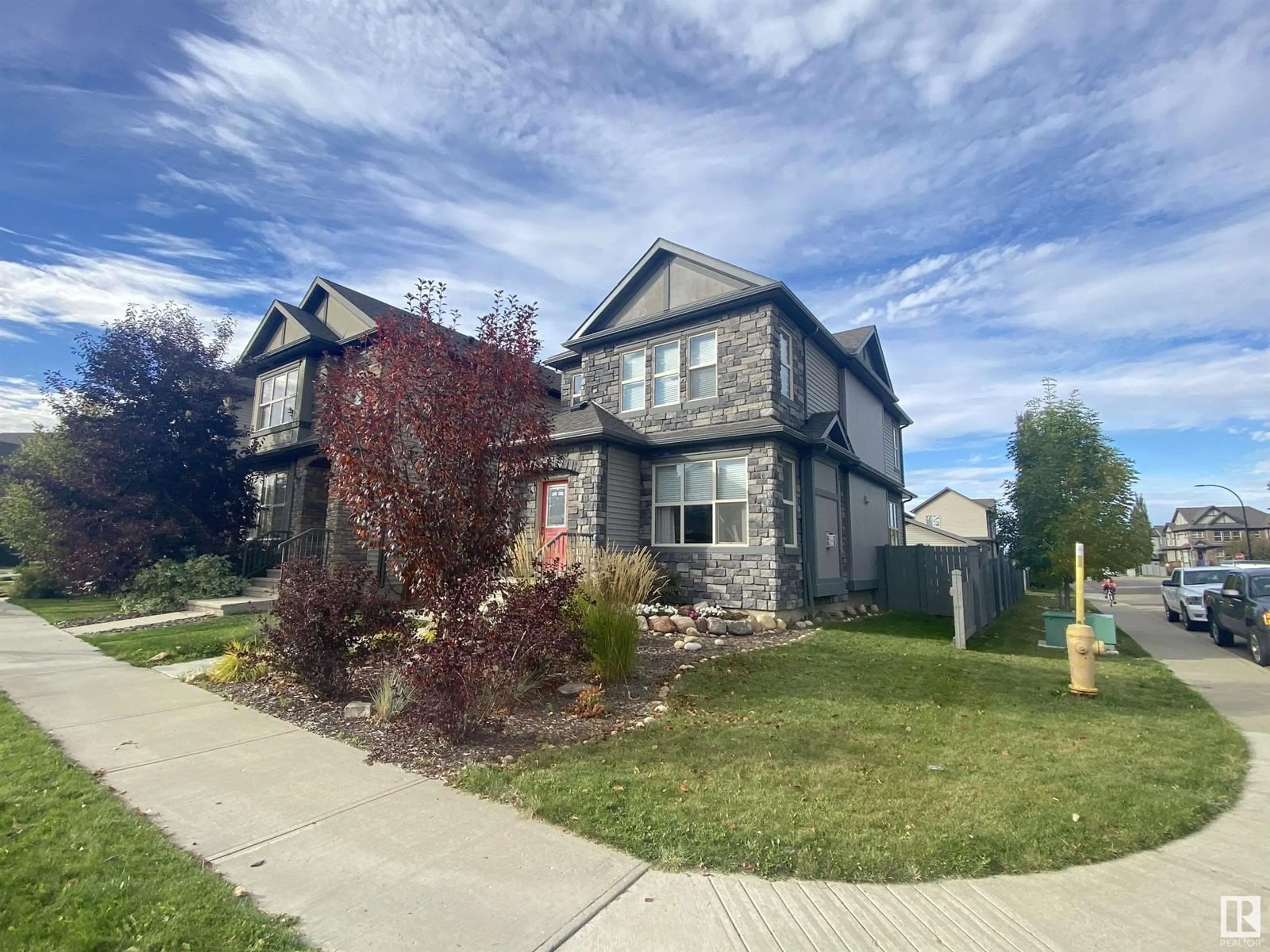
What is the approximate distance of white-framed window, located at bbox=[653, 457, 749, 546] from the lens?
39.2 feet

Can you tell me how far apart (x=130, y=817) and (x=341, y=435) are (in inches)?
136

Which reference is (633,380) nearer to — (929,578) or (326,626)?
(929,578)

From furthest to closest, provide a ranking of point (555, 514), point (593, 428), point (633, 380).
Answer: point (633, 380) → point (555, 514) → point (593, 428)

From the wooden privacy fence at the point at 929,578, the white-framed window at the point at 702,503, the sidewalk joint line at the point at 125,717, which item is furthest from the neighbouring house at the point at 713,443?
the sidewalk joint line at the point at 125,717

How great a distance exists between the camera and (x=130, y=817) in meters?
3.61

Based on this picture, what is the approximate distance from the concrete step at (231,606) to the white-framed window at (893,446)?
16977mm

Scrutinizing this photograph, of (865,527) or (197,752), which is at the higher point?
(865,527)

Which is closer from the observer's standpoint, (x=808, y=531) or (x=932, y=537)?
(x=808, y=531)

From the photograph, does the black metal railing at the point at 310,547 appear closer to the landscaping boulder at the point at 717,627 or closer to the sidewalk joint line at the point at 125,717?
the sidewalk joint line at the point at 125,717

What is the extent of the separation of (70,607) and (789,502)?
53.4ft

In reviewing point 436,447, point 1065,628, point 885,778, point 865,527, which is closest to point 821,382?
point 865,527

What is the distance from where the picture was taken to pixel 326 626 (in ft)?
20.8

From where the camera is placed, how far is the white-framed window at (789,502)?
11.8m

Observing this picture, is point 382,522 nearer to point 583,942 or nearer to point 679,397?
point 583,942
